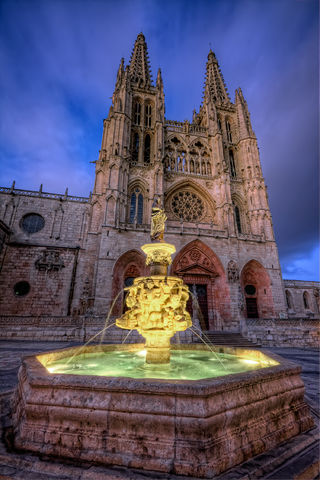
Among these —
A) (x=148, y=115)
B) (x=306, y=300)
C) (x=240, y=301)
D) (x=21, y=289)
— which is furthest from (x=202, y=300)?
(x=148, y=115)

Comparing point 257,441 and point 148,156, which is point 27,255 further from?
point 257,441

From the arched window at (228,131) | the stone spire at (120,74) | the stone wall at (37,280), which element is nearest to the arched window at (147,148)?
the stone spire at (120,74)

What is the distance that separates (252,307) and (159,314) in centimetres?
1717

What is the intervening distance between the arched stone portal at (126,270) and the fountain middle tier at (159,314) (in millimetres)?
12305

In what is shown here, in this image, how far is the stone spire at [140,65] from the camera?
25.7m

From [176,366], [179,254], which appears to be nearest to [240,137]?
[179,254]

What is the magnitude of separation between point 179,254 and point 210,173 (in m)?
10.9

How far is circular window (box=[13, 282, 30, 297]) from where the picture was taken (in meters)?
15.8

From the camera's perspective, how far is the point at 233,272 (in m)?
17.0

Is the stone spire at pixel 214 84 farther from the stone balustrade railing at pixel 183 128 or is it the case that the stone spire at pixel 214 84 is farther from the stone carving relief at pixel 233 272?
the stone carving relief at pixel 233 272

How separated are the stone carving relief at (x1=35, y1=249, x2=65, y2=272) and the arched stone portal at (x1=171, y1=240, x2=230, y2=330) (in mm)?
9050

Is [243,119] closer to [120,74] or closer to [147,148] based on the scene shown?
[147,148]

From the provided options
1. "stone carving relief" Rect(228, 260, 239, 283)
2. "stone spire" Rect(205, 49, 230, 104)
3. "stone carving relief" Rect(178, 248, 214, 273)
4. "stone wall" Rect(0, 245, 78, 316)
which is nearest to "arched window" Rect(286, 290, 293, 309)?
"stone carving relief" Rect(228, 260, 239, 283)

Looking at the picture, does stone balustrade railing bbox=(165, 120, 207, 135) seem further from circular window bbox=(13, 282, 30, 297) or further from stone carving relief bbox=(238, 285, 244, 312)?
circular window bbox=(13, 282, 30, 297)
